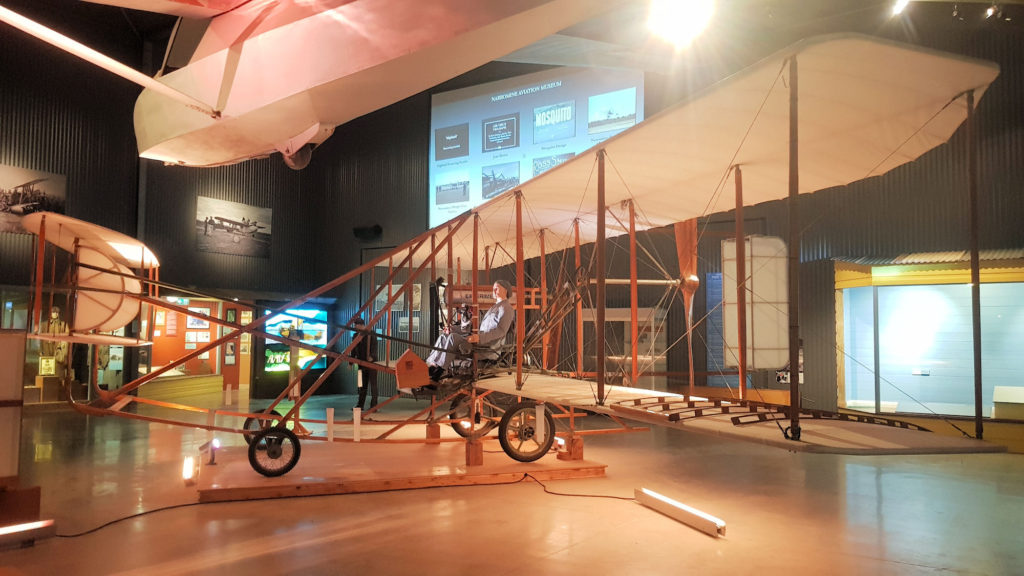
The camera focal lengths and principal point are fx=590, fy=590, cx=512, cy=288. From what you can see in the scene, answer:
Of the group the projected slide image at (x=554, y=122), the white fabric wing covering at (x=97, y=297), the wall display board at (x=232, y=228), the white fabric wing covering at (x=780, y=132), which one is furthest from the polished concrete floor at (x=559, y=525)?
the wall display board at (x=232, y=228)

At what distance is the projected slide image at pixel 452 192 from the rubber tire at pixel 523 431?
24.4 ft

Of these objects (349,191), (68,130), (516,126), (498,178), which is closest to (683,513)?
(498,178)

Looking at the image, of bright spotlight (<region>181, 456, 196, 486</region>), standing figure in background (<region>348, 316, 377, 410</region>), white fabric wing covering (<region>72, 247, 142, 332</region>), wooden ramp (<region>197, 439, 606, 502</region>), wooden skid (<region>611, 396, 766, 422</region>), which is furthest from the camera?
standing figure in background (<region>348, 316, 377, 410</region>)

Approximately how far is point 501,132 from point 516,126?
39cm

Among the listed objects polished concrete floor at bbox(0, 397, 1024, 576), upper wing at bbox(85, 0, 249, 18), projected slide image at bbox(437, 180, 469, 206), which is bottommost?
A: polished concrete floor at bbox(0, 397, 1024, 576)

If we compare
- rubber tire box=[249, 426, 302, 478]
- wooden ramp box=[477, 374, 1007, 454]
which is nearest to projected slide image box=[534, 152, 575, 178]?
rubber tire box=[249, 426, 302, 478]

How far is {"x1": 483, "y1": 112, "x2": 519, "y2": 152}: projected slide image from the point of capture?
504 inches

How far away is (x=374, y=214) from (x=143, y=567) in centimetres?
1278

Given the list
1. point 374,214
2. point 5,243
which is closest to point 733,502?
point 374,214

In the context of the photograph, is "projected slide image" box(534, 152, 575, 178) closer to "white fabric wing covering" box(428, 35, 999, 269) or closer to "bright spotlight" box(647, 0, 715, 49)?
"bright spotlight" box(647, 0, 715, 49)

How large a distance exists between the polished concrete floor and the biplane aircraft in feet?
3.07

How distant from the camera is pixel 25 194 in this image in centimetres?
1179

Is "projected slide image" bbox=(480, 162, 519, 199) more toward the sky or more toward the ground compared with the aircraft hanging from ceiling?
more toward the sky

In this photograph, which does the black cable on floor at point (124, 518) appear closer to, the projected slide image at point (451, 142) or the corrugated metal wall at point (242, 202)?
the corrugated metal wall at point (242, 202)
